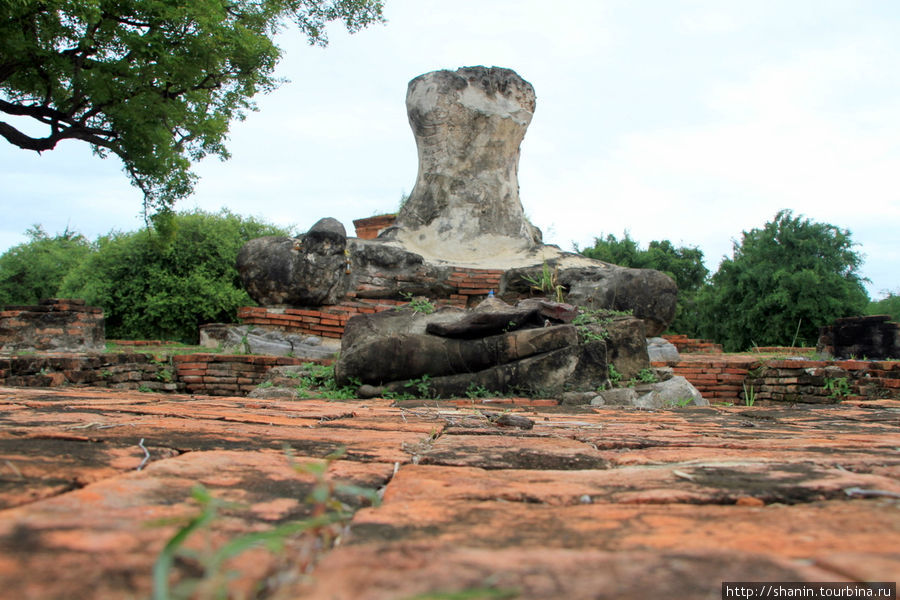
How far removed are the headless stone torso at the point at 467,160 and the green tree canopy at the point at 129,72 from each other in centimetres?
288

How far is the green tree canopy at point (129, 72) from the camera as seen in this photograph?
838cm

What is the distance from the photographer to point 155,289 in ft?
40.6

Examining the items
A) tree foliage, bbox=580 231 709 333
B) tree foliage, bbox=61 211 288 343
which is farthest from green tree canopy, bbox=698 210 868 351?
tree foliage, bbox=61 211 288 343

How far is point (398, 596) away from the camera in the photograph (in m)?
0.57

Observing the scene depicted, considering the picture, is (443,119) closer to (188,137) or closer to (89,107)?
(188,137)

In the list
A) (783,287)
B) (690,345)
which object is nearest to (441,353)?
(690,345)

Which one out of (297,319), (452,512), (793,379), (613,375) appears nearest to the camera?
(452,512)

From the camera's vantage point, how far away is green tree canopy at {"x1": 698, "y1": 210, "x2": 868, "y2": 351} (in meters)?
14.9

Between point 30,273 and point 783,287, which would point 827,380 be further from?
point 30,273

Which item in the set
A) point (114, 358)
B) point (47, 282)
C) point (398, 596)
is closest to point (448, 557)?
point (398, 596)

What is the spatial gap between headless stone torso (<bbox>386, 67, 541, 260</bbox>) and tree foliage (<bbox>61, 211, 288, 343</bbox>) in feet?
15.2

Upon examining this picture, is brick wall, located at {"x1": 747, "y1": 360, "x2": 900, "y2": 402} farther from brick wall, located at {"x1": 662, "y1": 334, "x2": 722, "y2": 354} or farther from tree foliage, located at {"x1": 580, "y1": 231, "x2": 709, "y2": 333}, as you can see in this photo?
tree foliage, located at {"x1": 580, "y1": 231, "x2": 709, "y2": 333}

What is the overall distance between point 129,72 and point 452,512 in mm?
9816

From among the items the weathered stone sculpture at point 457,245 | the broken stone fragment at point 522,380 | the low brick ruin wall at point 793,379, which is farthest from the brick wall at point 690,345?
the broken stone fragment at point 522,380
